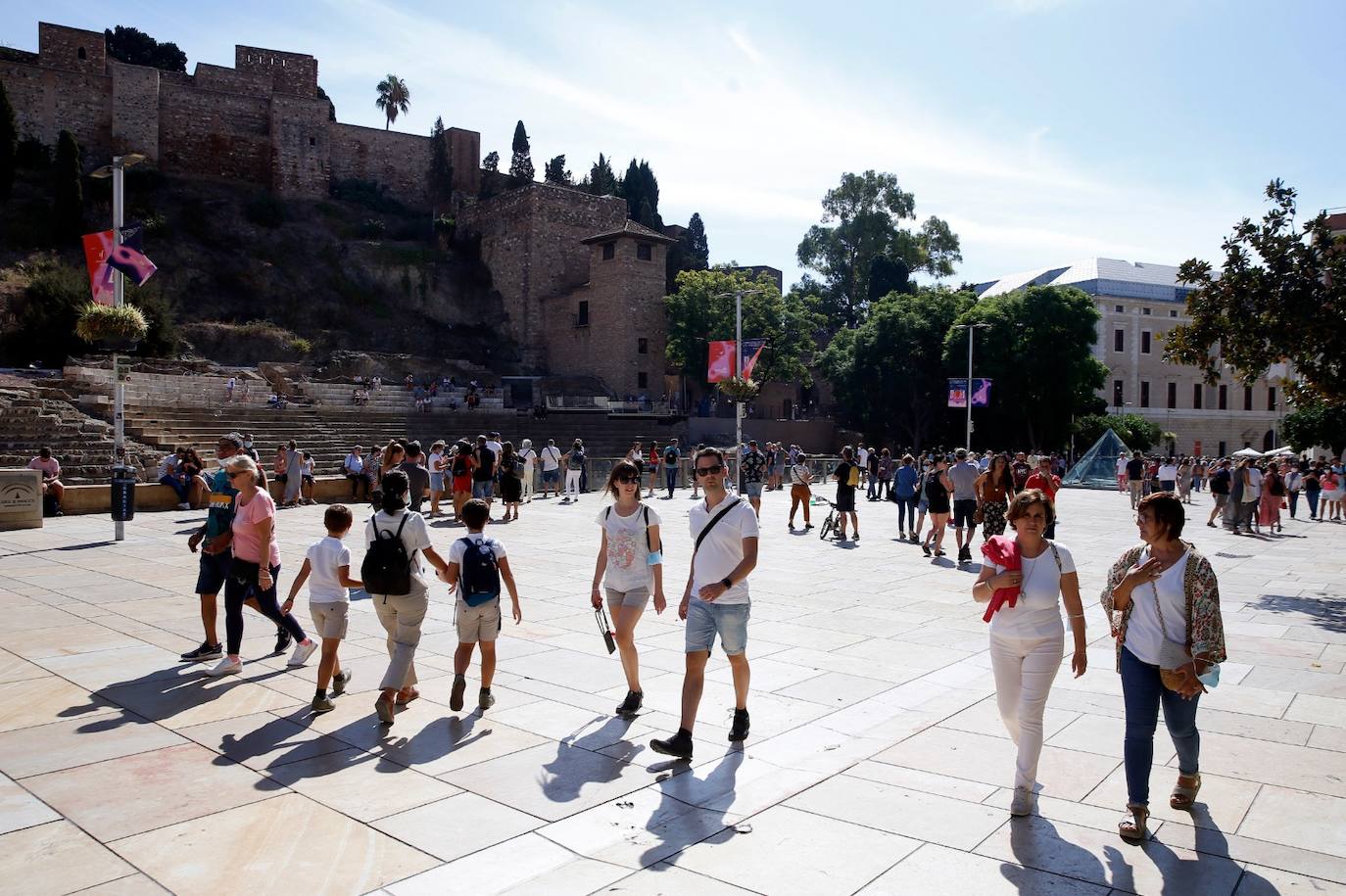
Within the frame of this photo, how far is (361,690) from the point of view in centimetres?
670

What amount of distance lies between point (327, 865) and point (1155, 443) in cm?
5949

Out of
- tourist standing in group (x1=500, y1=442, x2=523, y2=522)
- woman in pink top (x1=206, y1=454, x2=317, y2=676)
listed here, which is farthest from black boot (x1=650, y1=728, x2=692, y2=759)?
tourist standing in group (x1=500, y1=442, x2=523, y2=522)

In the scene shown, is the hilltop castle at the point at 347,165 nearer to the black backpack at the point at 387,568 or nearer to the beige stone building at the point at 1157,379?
the beige stone building at the point at 1157,379

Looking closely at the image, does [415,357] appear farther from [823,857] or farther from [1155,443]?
[823,857]

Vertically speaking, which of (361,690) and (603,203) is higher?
(603,203)

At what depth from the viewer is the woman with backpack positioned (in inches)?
231

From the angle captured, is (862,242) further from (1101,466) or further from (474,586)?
(474,586)

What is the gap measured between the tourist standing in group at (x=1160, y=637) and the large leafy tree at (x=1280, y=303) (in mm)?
10265

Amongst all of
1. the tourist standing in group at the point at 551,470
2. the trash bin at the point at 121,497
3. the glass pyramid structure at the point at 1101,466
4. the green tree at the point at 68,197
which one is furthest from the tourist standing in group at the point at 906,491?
the green tree at the point at 68,197

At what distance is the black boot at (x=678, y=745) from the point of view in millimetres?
5277

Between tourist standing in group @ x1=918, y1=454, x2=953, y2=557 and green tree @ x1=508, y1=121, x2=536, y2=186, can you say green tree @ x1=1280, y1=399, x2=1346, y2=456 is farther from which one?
green tree @ x1=508, y1=121, x2=536, y2=186

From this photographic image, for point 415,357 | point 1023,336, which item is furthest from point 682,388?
point 1023,336

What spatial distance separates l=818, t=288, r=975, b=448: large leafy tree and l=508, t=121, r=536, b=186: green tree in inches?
1256

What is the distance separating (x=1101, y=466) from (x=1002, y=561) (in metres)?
39.0
